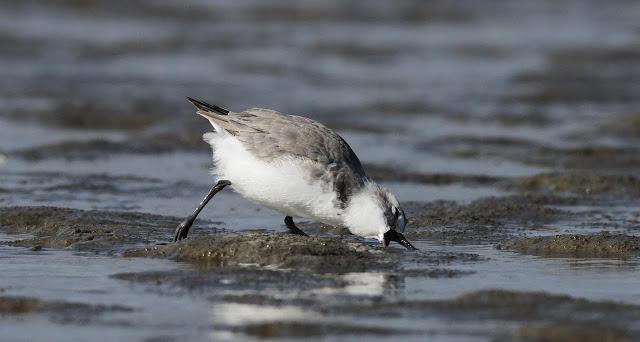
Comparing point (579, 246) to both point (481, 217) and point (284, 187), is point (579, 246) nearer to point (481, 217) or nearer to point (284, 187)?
point (481, 217)

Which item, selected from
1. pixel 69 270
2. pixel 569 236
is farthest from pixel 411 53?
pixel 69 270

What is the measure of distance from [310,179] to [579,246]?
2.18 meters

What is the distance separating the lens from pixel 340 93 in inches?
818

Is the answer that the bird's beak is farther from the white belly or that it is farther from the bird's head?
the white belly

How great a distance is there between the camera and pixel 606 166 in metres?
14.6

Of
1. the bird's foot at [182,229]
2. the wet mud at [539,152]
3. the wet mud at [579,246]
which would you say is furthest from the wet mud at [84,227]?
the wet mud at [539,152]

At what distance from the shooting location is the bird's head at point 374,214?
9.36 metres

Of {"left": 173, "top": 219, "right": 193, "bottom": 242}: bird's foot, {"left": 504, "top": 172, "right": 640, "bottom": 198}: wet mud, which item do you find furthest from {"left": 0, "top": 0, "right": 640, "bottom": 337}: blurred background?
{"left": 173, "top": 219, "right": 193, "bottom": 242}: bird's foot

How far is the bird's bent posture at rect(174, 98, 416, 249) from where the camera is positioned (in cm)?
932

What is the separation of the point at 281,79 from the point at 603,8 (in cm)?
1460

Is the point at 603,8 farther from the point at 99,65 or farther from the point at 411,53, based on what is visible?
the point at 99,65

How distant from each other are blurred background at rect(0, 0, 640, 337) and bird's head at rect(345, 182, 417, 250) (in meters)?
0.75

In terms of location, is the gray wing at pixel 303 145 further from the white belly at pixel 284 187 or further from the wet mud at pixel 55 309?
the wet mud at pixel 55 309

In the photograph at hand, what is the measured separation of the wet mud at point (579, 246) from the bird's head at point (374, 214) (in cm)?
100
